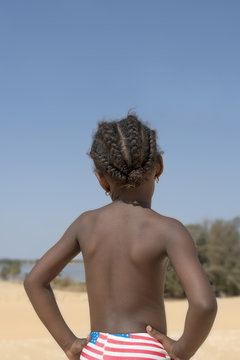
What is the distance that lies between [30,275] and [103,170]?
26.2 inches

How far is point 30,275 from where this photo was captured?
2.92 m

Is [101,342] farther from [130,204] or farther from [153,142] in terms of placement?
[153,142]

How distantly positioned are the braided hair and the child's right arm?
30cm

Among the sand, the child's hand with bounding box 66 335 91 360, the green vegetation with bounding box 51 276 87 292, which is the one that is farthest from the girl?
the green vegetation with bounding box 51 276 87 292

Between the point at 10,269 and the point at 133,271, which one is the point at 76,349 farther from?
the point at 10,269

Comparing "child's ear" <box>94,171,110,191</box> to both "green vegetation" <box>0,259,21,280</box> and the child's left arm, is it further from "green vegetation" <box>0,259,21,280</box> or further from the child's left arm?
"green vegetation" <box>0,259,21,280</box>

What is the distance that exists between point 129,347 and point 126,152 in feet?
2.99

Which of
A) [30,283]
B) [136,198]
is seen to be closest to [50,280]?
[30,283]

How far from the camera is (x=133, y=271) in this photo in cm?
265

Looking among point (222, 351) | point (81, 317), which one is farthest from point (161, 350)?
point (81, 317)

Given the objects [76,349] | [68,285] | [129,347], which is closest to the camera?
[129,347]

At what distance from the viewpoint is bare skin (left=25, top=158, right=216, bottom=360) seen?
251cm

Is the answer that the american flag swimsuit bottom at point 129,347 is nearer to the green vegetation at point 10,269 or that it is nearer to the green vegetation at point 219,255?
the green vegetation at point 219,255

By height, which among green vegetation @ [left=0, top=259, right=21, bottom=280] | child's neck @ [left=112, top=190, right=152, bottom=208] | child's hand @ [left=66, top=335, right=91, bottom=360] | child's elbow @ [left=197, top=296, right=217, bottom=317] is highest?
child's neck @ [left=112, top=190, right=152, bottom=208]
